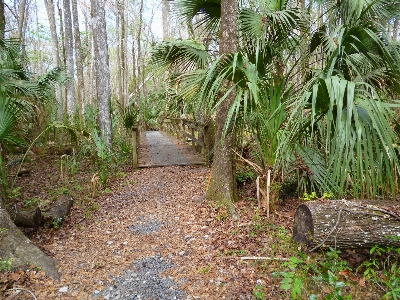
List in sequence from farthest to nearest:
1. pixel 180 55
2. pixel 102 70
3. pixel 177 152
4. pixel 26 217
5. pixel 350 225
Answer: pixel 177 152, pixel 102 70, pixel 180 55, pixel 26 217, pixel 350 225

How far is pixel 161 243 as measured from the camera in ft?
12.1

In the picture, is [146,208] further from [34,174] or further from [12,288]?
[34,174]

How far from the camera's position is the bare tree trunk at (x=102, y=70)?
312 inches

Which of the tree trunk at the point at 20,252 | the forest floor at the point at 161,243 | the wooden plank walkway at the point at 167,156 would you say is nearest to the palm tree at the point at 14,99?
the tree trunk at the point at 20,252

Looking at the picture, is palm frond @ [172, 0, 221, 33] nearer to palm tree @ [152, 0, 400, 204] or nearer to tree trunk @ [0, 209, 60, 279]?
palm tree @ [152, 0, 400, 204]

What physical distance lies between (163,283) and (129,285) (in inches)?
12.9

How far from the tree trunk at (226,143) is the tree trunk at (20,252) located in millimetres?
2279

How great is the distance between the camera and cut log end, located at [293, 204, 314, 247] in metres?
2.91

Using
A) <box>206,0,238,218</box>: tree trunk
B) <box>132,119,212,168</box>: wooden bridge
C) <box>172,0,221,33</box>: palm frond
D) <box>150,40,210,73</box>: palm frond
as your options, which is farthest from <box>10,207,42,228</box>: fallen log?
<box>172,0,221,33</box>: palm frond

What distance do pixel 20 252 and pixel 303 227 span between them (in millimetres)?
2946

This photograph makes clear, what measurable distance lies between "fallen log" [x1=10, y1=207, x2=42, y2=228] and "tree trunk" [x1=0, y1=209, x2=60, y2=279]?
1.97 ft

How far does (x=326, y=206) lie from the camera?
301 cm

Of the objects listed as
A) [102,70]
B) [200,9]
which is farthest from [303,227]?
[102,70]

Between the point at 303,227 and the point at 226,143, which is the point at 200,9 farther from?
the point at 303,227
